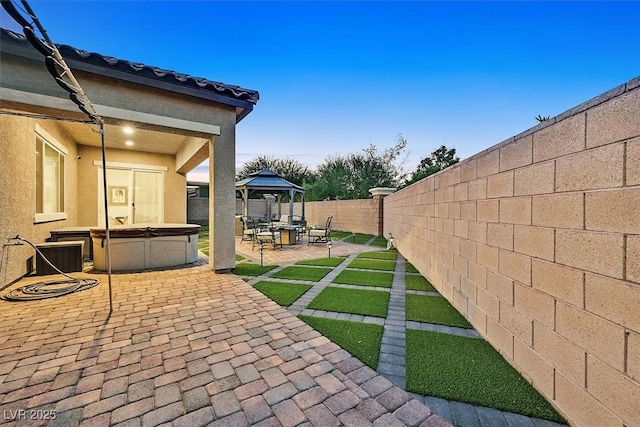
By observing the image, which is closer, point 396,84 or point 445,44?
point 445,44

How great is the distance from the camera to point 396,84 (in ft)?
37.7

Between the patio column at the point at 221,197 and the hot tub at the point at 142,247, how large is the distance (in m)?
1.43

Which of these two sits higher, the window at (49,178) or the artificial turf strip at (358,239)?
the window at (49,178)

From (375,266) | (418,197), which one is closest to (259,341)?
(375,266)

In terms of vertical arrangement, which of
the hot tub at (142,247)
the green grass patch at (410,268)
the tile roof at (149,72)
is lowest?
the green grass patch at (410,268)

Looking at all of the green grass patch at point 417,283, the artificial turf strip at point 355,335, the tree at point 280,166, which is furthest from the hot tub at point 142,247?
the tree at point 280,166

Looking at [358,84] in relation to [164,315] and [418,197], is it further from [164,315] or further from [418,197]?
[164,315]

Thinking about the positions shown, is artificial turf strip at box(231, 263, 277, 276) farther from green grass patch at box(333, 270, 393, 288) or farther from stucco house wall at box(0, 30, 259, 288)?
green grass patch at box(333, 270, 393, 288)

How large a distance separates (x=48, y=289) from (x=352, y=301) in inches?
201

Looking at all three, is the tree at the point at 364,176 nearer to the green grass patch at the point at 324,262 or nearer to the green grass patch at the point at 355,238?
the green grass patch at the point at 355,238

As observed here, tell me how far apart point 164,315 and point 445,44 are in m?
10.2

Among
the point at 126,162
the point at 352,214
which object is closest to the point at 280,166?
the point at 352,214

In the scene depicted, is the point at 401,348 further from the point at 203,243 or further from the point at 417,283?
the point at 203,243

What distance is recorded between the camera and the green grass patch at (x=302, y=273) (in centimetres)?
571
